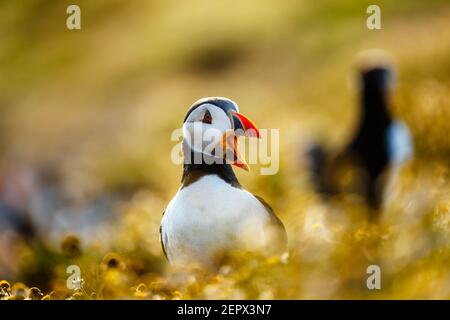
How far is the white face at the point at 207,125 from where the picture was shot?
561 centimetres

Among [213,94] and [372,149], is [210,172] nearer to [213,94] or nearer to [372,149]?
[372,149]

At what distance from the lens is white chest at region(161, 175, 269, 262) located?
547cm

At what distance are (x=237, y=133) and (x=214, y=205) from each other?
402 mm

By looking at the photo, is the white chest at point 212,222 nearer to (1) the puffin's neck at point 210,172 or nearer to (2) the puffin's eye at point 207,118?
(1) the puffin's neck at point 210,172

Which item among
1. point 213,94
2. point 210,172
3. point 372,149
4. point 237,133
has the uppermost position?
point 213,94

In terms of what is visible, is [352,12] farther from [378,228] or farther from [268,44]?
[378,228]

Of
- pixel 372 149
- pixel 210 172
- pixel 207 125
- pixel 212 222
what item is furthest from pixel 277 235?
pixel 372 149

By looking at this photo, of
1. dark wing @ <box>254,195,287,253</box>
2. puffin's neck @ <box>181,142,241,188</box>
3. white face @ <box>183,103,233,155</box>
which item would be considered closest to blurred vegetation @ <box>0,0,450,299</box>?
dark wing @ <box>254,195,287,253</box>

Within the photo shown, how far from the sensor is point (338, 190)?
955 cm

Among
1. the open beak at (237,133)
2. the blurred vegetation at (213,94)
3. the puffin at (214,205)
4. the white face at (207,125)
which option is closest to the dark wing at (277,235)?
the puffin at (214,205)

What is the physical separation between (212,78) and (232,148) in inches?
691

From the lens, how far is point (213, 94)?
20.8 m

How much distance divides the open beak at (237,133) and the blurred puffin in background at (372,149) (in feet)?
7.87
